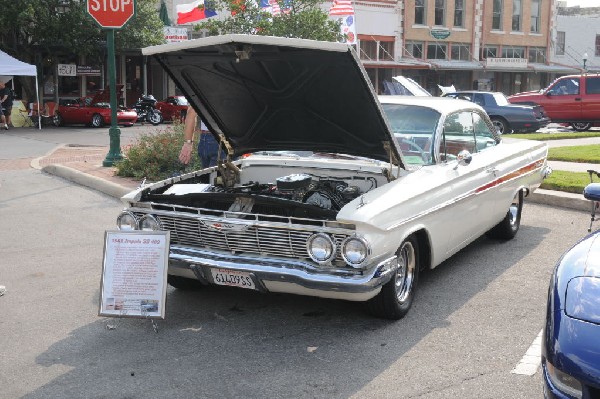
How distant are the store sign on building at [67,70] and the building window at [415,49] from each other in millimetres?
19656

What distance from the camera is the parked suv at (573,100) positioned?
78.8 feet

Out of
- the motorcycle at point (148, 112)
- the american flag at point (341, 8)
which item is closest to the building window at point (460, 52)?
the american flag at point (341, 8)

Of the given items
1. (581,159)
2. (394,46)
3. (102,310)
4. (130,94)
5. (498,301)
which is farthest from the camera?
(394,46)

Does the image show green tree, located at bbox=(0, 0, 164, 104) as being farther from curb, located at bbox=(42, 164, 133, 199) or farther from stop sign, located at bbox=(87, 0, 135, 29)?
curb, located at bbox=(42, 164, 133, 199)

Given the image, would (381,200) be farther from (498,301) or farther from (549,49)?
(549,49)

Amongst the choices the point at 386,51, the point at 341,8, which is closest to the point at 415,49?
the point at 386,51

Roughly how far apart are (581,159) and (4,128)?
21134mm

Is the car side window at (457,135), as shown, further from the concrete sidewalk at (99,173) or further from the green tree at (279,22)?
the green tree at (279,22)

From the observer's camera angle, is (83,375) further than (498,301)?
No

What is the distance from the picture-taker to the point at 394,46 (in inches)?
1689

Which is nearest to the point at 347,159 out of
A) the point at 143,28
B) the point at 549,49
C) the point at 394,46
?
the point at 143,28

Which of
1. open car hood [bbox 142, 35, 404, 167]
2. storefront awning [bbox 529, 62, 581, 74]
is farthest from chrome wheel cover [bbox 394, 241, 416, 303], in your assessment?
storefront awning [bbox 529, 62, 581, 74]

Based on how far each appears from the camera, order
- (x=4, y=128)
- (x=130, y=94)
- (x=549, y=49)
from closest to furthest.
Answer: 1. (x=4, y=128)
2. (x=130, y=94)
3. (x=549, y=49)

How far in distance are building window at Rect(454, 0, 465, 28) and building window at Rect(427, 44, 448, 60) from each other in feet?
6.07
